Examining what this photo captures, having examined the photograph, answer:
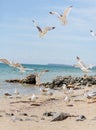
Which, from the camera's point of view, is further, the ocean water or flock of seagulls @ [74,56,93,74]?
the ocean water

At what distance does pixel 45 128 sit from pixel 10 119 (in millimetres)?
2084

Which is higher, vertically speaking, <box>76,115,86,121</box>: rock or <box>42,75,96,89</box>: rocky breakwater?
<box>42,75,96,89</box>: rocky breakwater

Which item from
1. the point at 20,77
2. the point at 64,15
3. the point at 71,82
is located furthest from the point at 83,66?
the point at 20,77

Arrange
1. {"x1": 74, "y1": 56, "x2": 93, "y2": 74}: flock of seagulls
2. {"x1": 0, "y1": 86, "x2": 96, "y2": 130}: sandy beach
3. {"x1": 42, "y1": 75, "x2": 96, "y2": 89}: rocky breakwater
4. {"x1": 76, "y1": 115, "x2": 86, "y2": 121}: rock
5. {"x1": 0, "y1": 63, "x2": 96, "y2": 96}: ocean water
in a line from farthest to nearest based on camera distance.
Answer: {"x1": 42, "y1": 75, "x2": 96, "y2": 89}: rocky breakwater → {"x1": 0, "y1": 63, "x2": 96, "y2": 96}: ocean water → {"x1": 74, "y1": 56, "x2": 93, "y2": 74}: flock of seagulls → {"x1": 76, "y1": 115, "x2": 86, "y2": 121}: rock → {"x1": 0, "y1": 86, "x2": 96, "y2": 130}: sandy beach

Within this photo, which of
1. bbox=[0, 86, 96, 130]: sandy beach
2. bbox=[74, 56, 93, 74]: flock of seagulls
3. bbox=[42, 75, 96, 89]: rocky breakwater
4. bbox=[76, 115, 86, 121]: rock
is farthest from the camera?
bbox=[42, 75, 96, 89]: rocky breakwater

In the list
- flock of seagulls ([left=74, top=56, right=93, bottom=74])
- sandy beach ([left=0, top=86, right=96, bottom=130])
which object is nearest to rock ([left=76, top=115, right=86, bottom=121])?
sandy beach ([left=0, top=86, right=96, bottom=130])

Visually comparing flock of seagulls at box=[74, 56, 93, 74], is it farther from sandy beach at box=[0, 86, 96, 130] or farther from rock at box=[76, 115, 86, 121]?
rock at box=[76, 115, 86, 121]

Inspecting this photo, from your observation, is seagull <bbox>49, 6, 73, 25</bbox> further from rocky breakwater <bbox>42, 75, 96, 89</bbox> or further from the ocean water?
rocky breakwater <bbox>42, 75, 96, 89</bbox>

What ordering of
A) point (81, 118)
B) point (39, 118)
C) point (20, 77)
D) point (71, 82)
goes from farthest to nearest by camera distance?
point (20, 77)
point (71, 82)
point (39, 118)
point (81, 118)

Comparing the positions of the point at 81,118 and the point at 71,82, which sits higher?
the point at 71,82

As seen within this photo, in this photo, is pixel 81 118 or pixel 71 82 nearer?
pixel 81 118

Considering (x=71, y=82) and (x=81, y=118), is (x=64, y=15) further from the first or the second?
(x=71, y=82)

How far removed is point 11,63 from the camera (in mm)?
15508

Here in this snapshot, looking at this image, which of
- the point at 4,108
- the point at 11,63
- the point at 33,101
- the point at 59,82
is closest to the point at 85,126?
the point at 11,63
